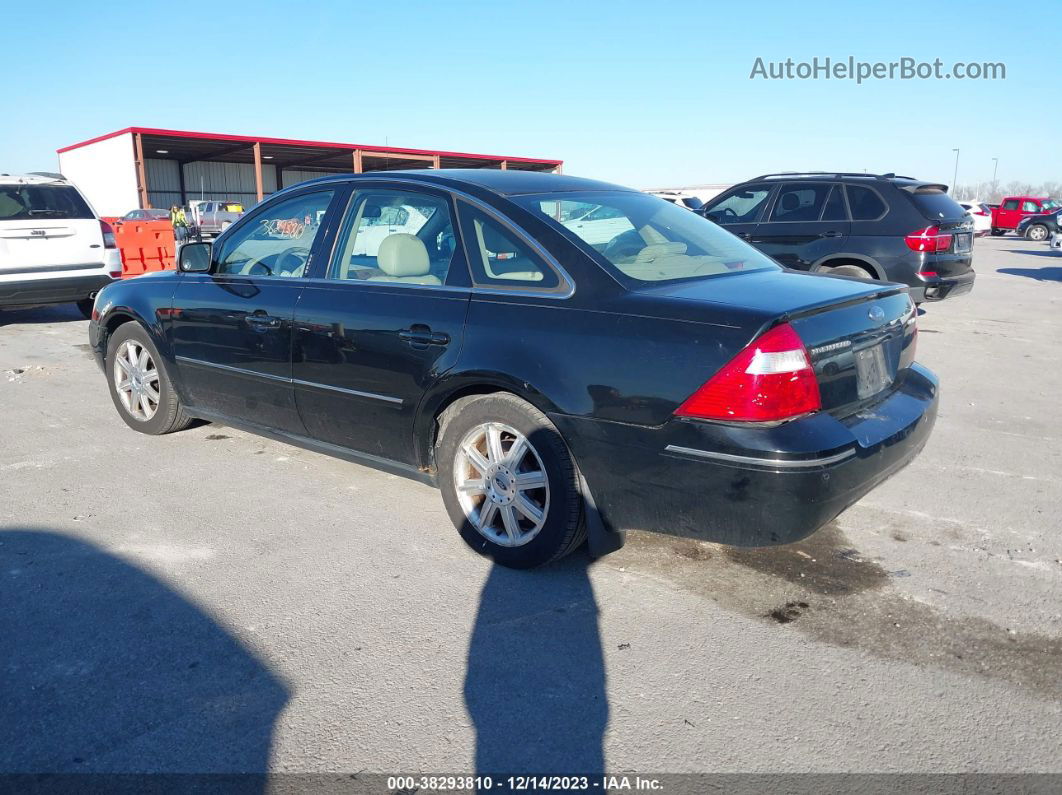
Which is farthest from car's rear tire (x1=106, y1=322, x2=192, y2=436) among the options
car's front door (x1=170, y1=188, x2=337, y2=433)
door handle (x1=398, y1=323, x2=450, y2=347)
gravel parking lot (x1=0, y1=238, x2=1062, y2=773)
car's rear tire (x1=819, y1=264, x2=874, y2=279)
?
car's rear tire (x1=819, y1=264, x2=874, y2=279)

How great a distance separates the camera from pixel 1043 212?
40.1 meters

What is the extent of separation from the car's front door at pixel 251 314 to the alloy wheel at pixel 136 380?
0.53 m

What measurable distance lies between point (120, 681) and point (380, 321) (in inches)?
71.7

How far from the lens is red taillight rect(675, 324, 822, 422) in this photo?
2910 mm

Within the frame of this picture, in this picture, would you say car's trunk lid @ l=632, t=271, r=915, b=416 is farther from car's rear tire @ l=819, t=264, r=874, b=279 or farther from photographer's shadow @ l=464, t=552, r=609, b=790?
car's rear tire @ l=819, t=264, r=874, b=279

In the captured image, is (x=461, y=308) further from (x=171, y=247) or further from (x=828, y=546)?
(x=171, y=247)

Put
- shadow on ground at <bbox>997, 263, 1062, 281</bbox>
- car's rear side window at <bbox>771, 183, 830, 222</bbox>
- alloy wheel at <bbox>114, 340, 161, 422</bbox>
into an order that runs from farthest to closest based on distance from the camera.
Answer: shadow on ground at <bbox>997, 263, 1062, 281</bbox> → car's rear side window at <bbox>771, 183, 830, 222</bbox> → alloy wheel at <bbox>114, 340, 161, 422</bbox>


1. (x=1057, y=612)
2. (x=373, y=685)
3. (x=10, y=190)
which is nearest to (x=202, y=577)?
(x=373, y=685)

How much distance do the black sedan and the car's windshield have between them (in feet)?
0.06

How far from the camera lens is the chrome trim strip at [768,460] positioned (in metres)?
2.88

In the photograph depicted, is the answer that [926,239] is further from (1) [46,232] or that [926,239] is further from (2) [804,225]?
(1) [46,232]

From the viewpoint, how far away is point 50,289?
32.2 feet

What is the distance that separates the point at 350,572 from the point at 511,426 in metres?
0.96

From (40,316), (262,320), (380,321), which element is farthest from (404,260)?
(40,316)
